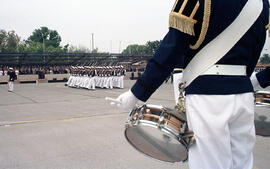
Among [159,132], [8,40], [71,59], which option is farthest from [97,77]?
[8,40]

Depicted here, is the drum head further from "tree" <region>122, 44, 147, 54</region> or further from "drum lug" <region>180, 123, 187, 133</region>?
"tree" <region>122, 44, 147, 54</region>

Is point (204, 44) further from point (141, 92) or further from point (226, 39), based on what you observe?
point (141, 92)

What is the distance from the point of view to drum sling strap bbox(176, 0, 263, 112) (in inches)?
64.6

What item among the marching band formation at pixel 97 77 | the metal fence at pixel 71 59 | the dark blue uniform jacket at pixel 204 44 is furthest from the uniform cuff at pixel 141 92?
the metal fence at pixel 71 59

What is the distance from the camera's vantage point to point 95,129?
5.64m

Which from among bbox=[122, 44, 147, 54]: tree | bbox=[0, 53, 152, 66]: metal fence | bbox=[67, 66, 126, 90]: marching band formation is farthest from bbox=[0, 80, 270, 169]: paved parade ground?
bbox=[122, 44, 147, 54]: tree

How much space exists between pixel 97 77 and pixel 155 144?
16.9 meters

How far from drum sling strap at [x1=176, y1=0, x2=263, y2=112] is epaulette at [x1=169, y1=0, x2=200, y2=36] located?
0.15 meters

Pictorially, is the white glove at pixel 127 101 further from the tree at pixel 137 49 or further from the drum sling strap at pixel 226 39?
the tree at pixel 137 49

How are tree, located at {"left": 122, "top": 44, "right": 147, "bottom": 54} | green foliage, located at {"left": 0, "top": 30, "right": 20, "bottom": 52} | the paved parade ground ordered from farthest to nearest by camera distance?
tree, located at {"left": 122, "top": 44, "right": 147, "bottom": 54} < green foliage, located at {"left": 0, "top": 30, "right": 20, "bottom": 52} < the paved parade ground

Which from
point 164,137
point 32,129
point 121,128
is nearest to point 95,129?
point 121,128

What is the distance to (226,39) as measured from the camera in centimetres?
164

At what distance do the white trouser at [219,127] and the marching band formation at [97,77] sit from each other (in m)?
16.5

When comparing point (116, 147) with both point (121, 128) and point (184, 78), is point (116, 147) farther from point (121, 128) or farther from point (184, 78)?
point (184, 78)
